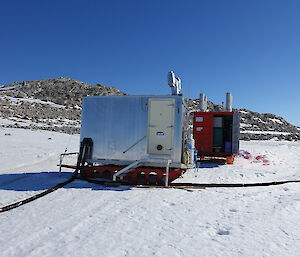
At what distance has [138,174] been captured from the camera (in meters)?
7.58

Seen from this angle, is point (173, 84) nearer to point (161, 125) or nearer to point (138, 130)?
point (161, 125)

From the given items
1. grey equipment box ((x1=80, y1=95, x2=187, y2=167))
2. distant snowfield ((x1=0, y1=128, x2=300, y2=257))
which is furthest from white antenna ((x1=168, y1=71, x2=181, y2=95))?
distant snowfield ((x1=0, y1=128, x2=300, y2=257))

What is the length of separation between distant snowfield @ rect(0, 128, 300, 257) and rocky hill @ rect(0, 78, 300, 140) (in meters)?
16.1

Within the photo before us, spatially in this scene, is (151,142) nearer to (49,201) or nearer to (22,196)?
(49,201)

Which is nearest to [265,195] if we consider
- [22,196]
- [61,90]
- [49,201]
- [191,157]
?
[191,157]

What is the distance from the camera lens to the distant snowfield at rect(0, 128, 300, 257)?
330 centimetres

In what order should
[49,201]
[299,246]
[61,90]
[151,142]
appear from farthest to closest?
[61,90] → [151,142] → [49,201] → [299,246]

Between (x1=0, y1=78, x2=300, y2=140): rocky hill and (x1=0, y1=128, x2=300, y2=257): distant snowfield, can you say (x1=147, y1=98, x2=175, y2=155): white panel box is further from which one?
(x1=0, y1=78, x2=300, y2=140): rocky hill

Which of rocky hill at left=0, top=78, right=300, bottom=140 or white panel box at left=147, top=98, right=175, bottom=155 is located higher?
rocky hill at left=0, top=78, right=300, bottom=140

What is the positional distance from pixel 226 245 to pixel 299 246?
0.99m

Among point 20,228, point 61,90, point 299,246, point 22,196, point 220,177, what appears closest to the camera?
point 299,246

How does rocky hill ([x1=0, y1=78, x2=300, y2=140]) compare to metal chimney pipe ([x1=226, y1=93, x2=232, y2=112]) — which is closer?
metal chimney pipe ([x1=226, y1=93, x2=232, y2=112])

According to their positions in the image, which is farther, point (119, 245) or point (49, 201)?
point (49, 201)

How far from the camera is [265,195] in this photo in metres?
5.94
